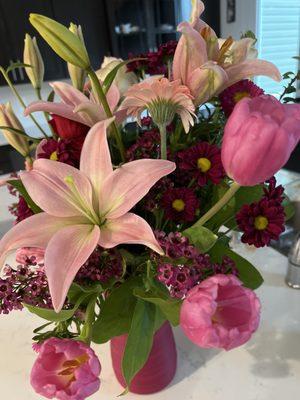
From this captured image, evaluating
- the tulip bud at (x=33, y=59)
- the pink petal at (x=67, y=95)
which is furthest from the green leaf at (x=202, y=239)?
the tulip bud at (x=33, y=59)

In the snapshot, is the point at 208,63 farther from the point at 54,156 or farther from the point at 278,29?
the point at 278,29

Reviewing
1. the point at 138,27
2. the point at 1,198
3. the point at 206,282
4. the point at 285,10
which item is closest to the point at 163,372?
the point at 206,282

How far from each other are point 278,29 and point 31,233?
11.7 ft

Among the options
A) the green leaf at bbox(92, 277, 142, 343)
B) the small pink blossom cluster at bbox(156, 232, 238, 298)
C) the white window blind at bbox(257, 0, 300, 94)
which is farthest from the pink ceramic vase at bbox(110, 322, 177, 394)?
the white window blind at bbox(257, 0, 300, 94)

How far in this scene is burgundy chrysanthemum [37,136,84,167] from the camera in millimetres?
403

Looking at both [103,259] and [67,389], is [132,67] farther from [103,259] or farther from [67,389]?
[67,389]

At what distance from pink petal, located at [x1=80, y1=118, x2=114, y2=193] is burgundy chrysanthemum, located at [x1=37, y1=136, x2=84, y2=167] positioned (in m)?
0.03

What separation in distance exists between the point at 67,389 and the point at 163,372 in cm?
27

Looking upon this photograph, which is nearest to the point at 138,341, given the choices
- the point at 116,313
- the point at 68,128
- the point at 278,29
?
the point at 116,313

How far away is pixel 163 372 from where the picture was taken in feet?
1.88

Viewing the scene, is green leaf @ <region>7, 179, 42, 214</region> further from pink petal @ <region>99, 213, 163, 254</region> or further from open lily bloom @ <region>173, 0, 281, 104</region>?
open lily bloom @ <region>173, 0, 281, 104</region>

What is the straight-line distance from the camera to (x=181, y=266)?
1.17ft

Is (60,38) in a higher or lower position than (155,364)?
higher

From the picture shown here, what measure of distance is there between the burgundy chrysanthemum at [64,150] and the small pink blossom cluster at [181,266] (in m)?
0.15
